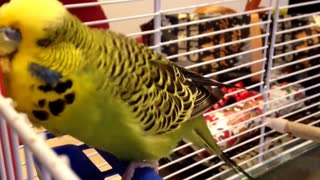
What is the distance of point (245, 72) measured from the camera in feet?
3.59

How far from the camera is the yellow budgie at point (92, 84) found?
0.32m

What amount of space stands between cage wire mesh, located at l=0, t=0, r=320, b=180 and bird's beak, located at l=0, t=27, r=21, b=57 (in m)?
0.57

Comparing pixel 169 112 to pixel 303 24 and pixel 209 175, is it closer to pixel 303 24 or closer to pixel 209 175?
pixel 209 175

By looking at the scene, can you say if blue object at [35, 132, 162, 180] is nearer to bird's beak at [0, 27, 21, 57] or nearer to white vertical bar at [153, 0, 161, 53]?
bird's beak at [0, 27, 21, 57]

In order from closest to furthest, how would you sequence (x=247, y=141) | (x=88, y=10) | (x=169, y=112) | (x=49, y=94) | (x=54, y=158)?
(x=54, y=158) < (x=49, y=94) < (x=169, y=112) < (x=88, y=10) < (x=247, y=141)

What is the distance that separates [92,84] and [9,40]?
73 millimetres

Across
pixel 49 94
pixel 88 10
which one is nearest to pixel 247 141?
pixel 88 10

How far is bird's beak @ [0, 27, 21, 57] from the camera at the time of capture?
31cm

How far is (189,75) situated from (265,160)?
0.59 m

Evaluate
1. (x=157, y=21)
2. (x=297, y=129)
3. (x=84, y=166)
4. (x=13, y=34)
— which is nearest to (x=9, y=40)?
(x=13, y=34)

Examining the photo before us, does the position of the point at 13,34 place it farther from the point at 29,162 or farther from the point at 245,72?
the point at 245,72

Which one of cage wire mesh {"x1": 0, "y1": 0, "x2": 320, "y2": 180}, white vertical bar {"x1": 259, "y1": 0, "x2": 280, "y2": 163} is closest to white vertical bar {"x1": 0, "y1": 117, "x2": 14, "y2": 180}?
cage wire mesh {"x1": 0, "y1": 0, "x2": 320, "y2": 180}

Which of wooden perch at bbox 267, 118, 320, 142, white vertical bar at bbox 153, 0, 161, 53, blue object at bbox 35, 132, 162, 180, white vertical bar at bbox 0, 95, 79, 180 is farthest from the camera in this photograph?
wooden perch at bbox 267, 118, 320, 142

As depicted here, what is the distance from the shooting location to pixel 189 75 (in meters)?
0.54
